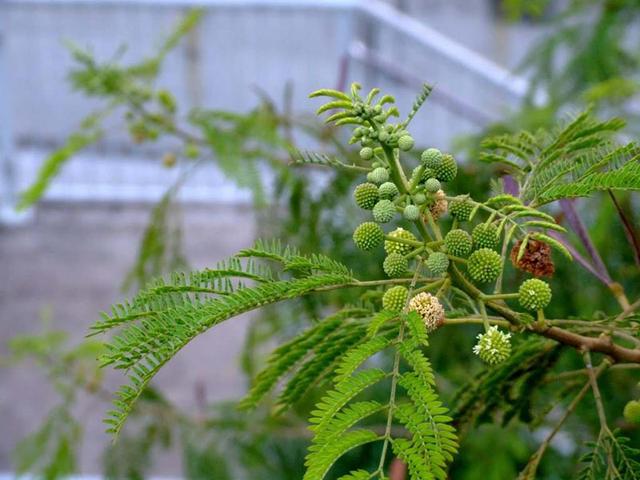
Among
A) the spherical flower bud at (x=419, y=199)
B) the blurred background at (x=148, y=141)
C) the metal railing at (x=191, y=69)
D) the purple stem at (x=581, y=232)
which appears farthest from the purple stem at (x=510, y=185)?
the metal railing at (x=191, y=69)

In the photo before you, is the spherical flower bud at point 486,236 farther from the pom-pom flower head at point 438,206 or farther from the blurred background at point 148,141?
the blurred background at point 148,141

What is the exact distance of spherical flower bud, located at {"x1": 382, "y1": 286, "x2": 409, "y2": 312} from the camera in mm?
552

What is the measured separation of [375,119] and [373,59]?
3104mm

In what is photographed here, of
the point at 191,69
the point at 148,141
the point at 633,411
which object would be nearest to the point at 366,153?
the point at 633,411

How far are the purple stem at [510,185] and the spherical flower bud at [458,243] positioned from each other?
0.15m

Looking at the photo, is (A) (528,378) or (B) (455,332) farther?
(B) (455,332)

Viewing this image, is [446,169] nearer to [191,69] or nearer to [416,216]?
[416,216]

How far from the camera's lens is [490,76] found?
149 inches

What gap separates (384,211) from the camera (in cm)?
53

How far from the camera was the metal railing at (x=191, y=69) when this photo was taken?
3777mm

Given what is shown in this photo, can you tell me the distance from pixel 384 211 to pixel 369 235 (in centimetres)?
4

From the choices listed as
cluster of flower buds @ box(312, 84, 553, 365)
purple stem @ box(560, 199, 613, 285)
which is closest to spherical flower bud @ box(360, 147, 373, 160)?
cluster of flower buds @ box(312, 84, 553, 365)

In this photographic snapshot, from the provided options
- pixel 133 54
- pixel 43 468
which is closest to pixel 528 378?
pixel 43 468

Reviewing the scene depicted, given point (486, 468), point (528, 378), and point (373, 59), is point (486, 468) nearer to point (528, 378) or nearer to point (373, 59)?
point (528, 378)
